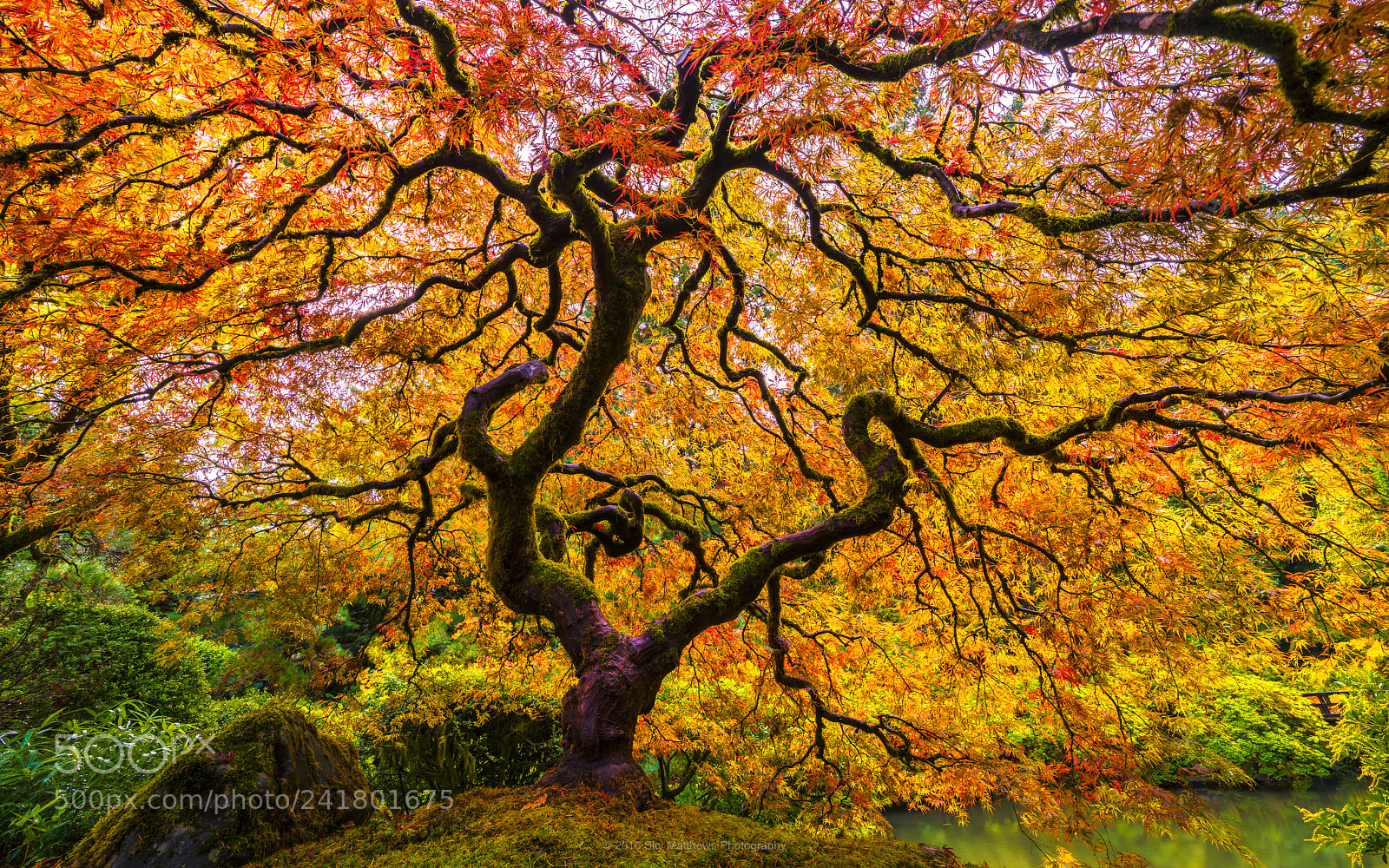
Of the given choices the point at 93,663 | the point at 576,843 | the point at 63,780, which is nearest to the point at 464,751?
the point at 63,780

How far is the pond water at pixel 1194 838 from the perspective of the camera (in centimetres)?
670

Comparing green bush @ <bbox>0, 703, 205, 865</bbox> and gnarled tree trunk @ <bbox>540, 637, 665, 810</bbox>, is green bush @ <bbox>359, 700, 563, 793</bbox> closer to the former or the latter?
green bush @ <bbox>0, 703, 205, 865</bbox>

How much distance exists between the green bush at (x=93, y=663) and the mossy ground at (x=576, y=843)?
11.6 feet

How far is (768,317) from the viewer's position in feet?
13.7

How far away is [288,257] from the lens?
293 centimetres

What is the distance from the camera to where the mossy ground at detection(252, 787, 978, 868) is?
1.55 meters

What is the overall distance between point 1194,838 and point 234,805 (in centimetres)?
1141

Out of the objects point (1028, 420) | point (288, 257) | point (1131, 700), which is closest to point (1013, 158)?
point (1028, 420)

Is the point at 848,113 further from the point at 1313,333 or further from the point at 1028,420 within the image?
the point at 1028,420

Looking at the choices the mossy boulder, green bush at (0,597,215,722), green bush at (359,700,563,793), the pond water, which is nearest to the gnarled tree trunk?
the mossy boulder

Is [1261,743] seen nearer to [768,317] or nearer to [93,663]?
[768,317]

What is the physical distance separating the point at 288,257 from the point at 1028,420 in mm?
4512

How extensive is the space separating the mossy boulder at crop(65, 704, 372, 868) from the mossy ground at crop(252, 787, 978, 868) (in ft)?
0.55

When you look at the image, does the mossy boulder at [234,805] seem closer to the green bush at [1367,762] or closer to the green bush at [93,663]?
the green bush at [93,663]
